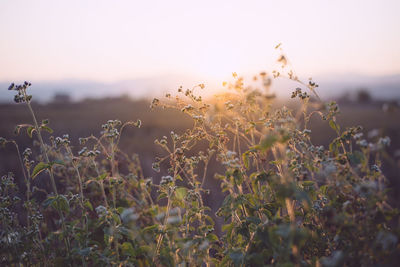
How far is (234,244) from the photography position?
3.42 meters

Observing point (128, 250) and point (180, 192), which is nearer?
point (128, 250)

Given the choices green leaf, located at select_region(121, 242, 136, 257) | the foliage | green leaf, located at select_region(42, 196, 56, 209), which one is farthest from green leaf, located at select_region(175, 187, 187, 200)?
green leaf, located at select_region(42, 196, 56, 209)

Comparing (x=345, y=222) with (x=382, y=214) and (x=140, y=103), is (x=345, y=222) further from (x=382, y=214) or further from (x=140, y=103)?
(x=140, y=103)

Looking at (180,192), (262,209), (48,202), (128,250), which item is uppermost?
(48,202)

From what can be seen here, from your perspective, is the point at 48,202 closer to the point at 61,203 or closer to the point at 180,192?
the point at 61,203

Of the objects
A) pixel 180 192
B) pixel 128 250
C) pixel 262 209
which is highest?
pixel 180 192

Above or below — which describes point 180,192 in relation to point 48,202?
below

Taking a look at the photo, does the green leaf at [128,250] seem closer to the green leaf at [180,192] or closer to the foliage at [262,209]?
the foliage at [262,209]

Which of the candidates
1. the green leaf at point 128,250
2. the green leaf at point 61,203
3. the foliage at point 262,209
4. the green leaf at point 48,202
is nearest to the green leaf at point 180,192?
the foliage at point 262,209

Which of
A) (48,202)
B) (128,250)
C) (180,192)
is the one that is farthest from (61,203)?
(180,192)

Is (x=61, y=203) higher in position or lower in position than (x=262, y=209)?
higher

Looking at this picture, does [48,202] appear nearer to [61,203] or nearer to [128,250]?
[61,203]

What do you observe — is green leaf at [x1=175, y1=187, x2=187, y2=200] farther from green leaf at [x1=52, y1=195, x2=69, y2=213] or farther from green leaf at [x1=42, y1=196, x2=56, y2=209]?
green leaf at [x1=42, y1=196, x2=56, y2=209]

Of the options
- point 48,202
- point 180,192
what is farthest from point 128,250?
point 48,202
